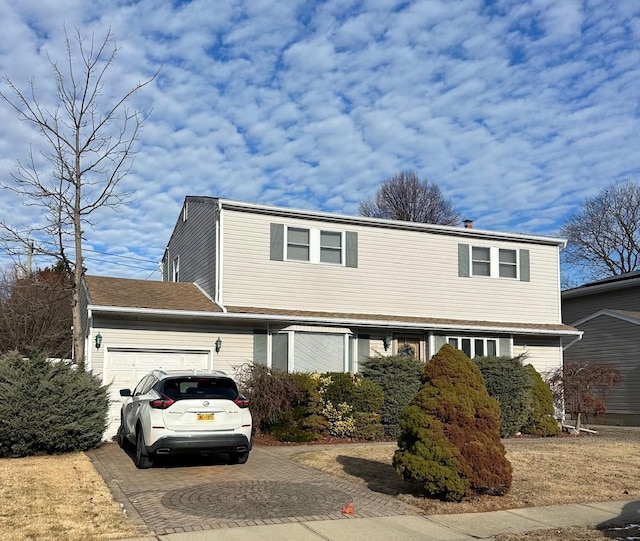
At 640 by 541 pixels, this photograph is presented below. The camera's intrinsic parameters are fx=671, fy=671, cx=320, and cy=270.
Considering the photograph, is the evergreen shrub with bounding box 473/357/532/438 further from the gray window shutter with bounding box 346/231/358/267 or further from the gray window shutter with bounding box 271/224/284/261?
the gray window shutter with bounding box 271/224/284/261

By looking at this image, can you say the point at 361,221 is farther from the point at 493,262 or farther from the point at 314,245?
the point at 493,262

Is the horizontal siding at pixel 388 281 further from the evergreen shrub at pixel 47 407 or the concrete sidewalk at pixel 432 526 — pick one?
the concrete sidewalk at pixel 432 526

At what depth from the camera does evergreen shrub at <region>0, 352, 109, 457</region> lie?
483 inches

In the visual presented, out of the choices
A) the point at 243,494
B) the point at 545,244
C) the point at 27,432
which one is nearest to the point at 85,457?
the point at 27,432

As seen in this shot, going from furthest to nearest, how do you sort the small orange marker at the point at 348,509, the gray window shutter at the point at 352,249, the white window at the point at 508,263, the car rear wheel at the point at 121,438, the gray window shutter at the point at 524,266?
the gray window shutter at the point at 524,266
the white window at the point at 508,263
the gray window shutter at the point at 352,249
the car rear wheel at the point at 121,438
the small orange marker at the point at 348,509

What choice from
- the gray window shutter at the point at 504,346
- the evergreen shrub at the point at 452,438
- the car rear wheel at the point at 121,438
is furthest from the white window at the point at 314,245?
the evergreen shrub at the point at 452,438

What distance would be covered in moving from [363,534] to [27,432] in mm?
7623

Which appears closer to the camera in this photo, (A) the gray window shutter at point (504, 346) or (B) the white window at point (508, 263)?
(A) the gray window shutter at point (504, 346)

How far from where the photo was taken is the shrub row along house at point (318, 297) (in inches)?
650

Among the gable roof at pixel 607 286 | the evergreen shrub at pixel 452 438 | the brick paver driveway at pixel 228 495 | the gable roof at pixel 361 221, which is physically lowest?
the brick paver driveway at pixel 228 495

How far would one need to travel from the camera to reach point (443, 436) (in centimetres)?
909

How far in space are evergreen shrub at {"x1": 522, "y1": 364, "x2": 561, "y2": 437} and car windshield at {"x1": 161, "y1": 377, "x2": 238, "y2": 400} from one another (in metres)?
10.3

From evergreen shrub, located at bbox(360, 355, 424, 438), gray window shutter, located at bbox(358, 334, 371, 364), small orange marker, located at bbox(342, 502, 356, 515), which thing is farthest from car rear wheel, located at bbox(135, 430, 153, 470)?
gray window shutter, located at bbox(358, 334, 371, 364)

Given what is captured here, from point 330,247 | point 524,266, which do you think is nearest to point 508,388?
point 524,266
